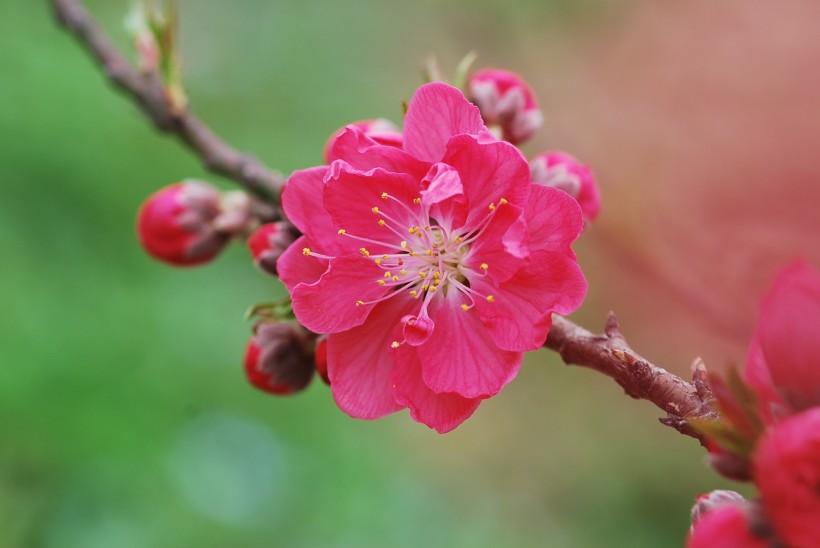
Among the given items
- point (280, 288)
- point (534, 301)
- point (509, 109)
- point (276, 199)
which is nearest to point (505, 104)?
point (509, 109)

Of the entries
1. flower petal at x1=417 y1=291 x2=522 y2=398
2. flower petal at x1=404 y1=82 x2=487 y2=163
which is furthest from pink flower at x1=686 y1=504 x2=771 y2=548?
flower petal at x1=404 y1=82 x2=487 y2=163

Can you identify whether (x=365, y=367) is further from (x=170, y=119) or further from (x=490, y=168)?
(x=170, y=119)

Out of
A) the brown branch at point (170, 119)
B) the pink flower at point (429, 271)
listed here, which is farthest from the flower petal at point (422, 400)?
the brown branch at point (170, 119)

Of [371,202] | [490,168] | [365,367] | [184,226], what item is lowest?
[184,226]

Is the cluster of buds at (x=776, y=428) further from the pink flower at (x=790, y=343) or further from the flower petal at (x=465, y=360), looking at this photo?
the flower petal at (x=465, y=360)

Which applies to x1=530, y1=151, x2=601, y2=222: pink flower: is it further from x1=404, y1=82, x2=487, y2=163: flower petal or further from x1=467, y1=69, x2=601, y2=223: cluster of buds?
x1=404, y1=82, x2=487, y2=163: flower petal

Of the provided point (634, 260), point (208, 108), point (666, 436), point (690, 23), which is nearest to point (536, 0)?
point (690, 23)
